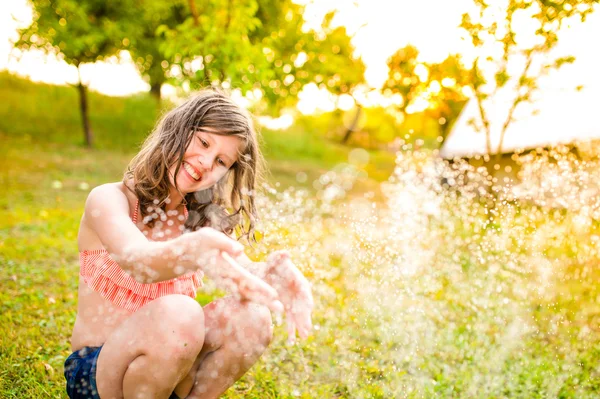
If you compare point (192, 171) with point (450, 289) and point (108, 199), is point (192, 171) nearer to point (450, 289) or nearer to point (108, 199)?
point (108, 199)

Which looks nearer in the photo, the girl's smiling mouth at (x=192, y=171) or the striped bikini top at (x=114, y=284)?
the striped bikini top at (x=114, y=284)

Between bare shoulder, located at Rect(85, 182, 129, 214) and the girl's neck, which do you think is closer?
bare shoulder, located at Rect(85, 182, 129, 214)

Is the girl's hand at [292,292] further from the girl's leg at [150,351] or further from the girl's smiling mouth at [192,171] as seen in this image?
the girl's smiling mouth at [192,171]

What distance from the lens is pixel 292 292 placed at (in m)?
1.96

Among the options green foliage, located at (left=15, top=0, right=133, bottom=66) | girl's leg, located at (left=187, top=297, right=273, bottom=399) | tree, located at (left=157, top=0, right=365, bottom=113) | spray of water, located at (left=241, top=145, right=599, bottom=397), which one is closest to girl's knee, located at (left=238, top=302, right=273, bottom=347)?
girl's leg, located at (left=187, top=297, right=273, bottom=399)

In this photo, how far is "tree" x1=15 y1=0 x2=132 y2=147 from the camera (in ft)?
35.2

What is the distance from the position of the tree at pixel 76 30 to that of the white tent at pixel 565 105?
8.27 meters

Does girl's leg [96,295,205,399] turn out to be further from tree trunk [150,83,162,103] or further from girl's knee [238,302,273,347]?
tree trunk [150,83,162,103]

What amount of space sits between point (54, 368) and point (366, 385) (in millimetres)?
1624

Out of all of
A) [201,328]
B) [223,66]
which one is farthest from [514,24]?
[201,328]

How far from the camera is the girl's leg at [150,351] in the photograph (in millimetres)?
1721

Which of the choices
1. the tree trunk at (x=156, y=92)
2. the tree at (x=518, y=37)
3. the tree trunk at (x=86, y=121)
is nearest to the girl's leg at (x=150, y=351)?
the tree at (x=518, y=37)

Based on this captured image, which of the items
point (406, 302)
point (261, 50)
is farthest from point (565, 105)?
point (406, 302)

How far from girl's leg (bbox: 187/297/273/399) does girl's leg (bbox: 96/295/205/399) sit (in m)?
0.24
